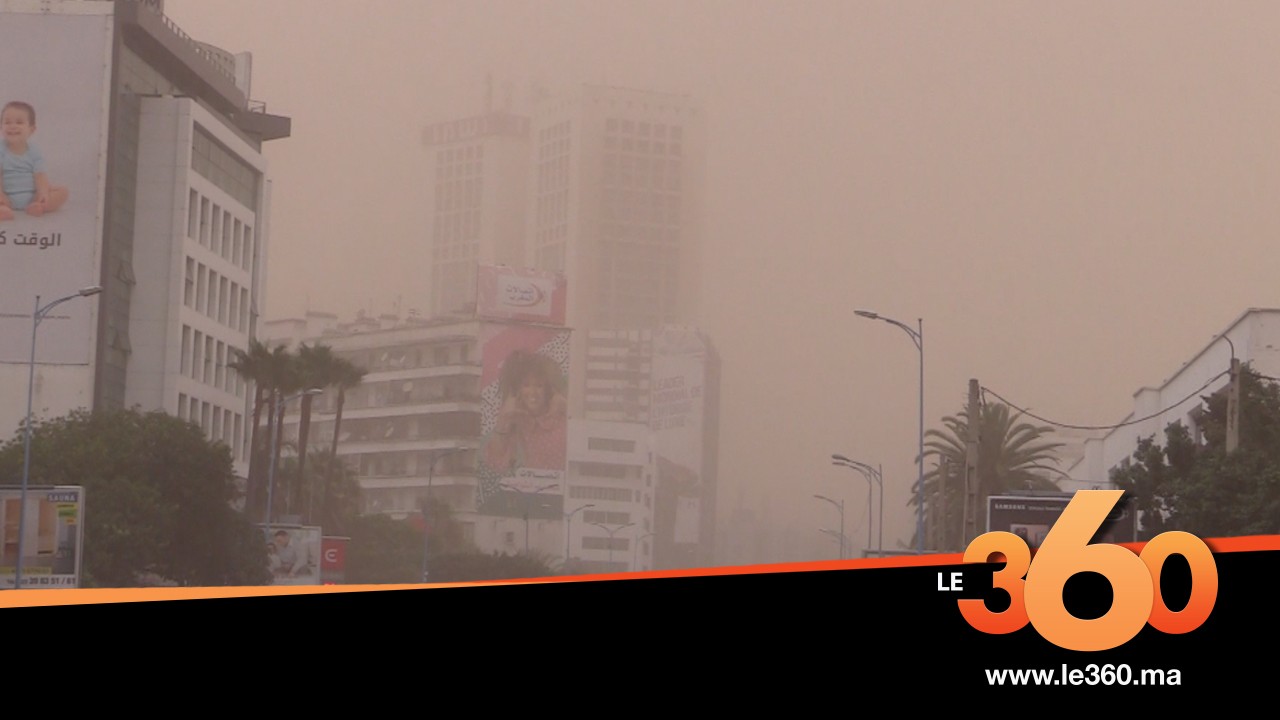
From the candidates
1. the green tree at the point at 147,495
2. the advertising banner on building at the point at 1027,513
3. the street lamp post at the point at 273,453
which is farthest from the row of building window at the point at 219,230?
the advertising banner on building at the point at 1027,513

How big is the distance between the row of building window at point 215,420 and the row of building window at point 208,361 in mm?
1458

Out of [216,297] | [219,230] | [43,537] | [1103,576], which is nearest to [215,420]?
[216,297]

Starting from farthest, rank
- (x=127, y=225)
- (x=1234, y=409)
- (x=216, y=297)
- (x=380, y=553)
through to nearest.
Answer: (x=380, y=553) → (x=216, y=297) → (x=127, y=225) → (x=1234, y=409)

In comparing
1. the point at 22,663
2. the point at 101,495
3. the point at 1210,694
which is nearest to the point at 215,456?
the point at 101,495

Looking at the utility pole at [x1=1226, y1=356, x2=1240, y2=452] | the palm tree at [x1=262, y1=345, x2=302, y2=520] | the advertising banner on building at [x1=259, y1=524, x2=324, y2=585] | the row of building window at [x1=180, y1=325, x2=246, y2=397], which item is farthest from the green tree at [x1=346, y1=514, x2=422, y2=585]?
the utility pole at [x1=1226, y1=356, x2=1240, y2=452]

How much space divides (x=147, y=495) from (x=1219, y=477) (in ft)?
149

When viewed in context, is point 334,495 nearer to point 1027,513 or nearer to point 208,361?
point 208,361

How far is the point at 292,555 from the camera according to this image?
95062 millimetres

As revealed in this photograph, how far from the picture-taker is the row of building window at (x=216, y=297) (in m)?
123

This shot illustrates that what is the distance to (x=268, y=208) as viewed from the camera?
139 m

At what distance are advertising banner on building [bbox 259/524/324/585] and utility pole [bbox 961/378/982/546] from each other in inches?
1689

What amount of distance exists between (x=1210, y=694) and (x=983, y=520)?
181 feet

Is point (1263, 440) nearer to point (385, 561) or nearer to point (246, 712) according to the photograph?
point (246, 712)

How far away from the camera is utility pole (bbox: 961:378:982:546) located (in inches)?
2309
